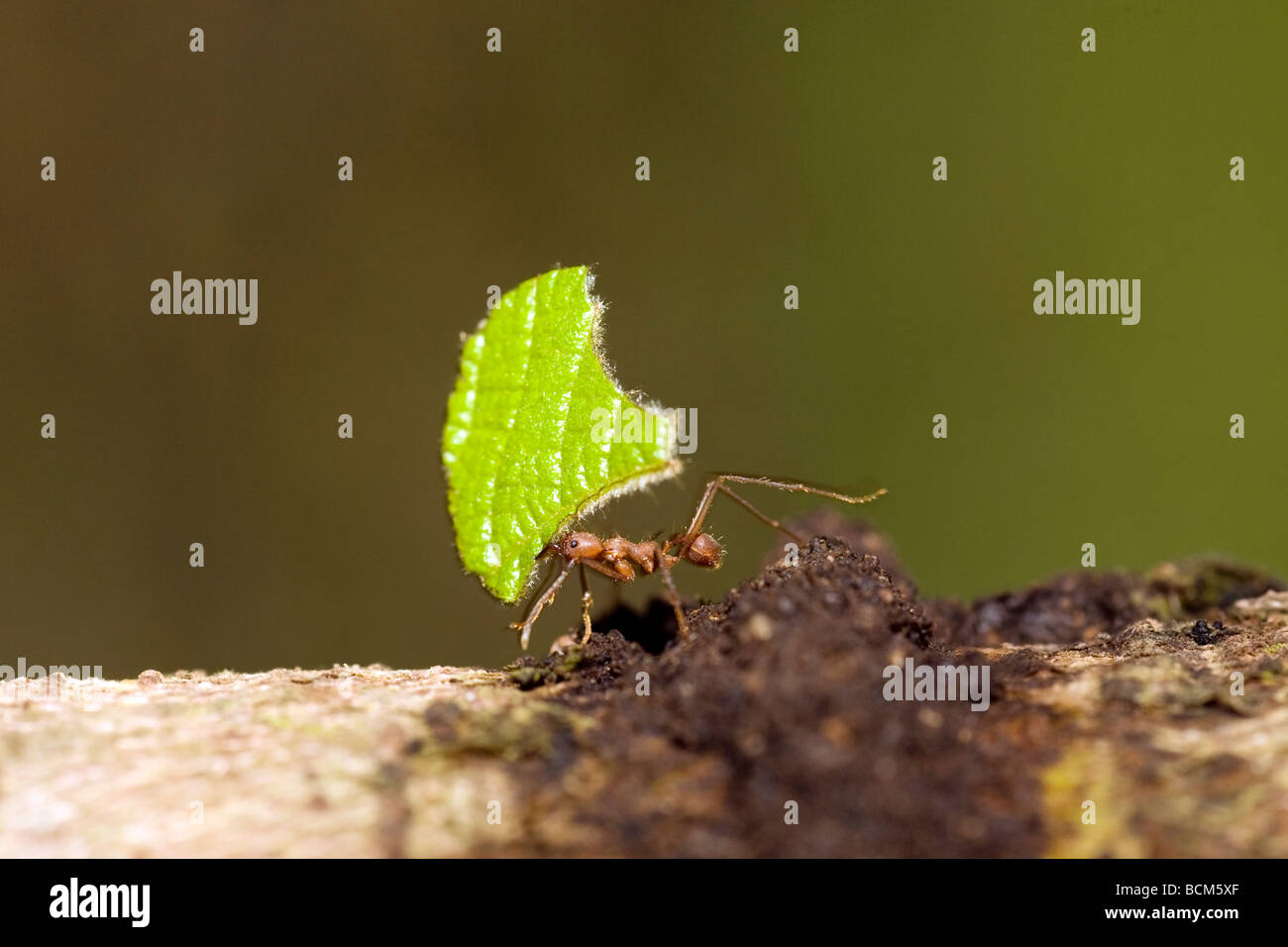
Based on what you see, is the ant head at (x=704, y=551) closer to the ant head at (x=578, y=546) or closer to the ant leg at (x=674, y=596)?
the ant leg at (x=674, y=596)

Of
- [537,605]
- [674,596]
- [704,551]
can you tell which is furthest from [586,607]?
[704,551]

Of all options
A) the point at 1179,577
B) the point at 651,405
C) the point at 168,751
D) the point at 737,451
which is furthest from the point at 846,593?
the point at 737,451

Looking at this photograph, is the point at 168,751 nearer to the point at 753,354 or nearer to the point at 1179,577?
the point at 1179,577

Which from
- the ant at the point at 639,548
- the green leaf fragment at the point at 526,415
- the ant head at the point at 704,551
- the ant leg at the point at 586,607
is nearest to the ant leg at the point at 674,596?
the ant at the point at 639,548

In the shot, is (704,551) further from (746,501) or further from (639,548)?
(746,501)

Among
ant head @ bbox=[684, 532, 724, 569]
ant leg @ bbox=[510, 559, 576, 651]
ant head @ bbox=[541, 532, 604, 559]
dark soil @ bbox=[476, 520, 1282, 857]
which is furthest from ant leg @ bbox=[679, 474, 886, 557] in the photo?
dark soil @ bbox=[476, 520, 1282, 857]
